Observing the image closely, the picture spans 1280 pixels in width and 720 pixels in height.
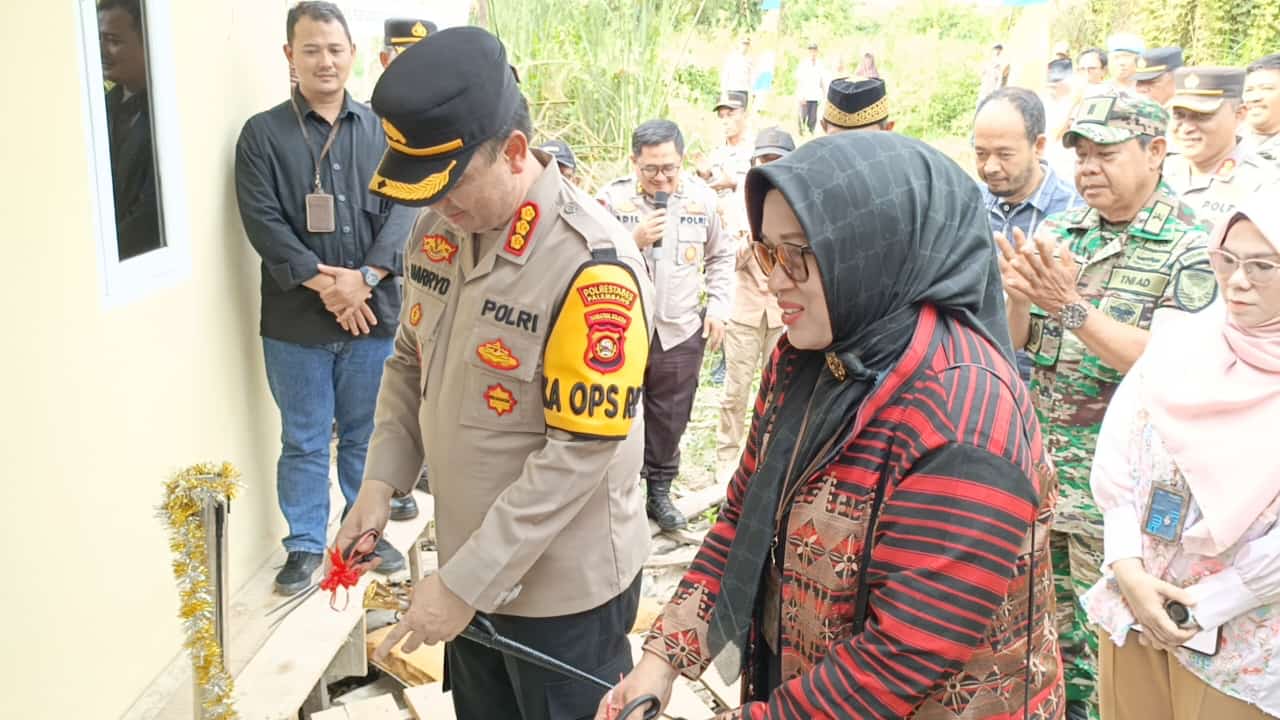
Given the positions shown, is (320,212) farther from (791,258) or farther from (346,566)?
(791,258)

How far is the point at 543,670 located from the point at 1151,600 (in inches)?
52.3

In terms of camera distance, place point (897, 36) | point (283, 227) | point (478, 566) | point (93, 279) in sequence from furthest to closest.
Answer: point (897, 36)
point (283, 227)
point (93, 279)
point (478, 566)

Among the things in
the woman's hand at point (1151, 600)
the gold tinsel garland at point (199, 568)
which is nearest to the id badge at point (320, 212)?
the gold tinsel garland at point (199, 568)

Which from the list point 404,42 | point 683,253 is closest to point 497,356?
point 404,42

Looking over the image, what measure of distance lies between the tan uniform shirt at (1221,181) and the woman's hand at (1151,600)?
10.5 feet

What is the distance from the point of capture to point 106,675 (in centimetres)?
261

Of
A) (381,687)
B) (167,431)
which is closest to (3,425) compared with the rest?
(167,431)

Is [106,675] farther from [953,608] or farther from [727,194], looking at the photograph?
[727,194]

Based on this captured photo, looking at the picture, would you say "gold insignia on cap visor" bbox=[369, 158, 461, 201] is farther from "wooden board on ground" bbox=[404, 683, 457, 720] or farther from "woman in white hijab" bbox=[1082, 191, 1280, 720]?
"wooden board on ground" bbox=[404, 683, 457, 720]

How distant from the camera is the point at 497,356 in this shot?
1.89m

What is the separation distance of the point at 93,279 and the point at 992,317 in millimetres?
2305

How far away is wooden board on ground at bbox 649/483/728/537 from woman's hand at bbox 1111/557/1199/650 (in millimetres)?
3304

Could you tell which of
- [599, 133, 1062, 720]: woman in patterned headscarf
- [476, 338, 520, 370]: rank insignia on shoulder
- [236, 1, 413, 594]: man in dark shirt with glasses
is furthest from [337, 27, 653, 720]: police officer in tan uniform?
[236, 1, 413, 594]: man in dark shirt with glasses

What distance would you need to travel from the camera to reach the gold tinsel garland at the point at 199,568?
1.88 meters
